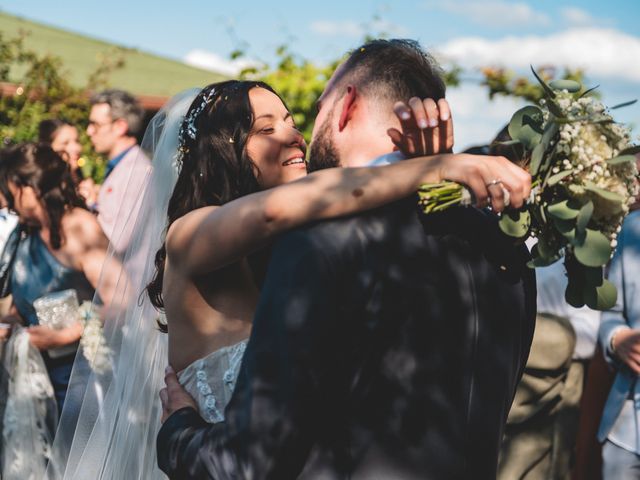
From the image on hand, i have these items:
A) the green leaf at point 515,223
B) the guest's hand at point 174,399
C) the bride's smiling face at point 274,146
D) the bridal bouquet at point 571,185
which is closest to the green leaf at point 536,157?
the bridal bouquet at point 571,185

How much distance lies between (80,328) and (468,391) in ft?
10.7

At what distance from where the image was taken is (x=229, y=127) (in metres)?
2.77

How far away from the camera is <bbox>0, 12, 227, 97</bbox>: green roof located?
1748cm

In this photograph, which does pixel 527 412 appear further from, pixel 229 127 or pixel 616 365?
pixel 229 127

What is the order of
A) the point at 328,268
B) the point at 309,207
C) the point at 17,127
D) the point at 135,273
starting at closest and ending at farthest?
the point at 328,268, the point at 309,207, the point at 135,273, the point at 17,127

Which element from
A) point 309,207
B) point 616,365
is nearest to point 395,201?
point 309,207

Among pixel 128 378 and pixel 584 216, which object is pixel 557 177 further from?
pixel 128 378

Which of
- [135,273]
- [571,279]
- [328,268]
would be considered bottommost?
[135,273]

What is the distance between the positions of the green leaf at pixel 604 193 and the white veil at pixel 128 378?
1.69 m

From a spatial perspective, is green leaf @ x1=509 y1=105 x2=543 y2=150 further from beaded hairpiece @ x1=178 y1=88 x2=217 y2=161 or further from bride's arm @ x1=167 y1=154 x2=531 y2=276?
beaded hairpiece @ x1=178 y1=88 x2=217 y2=161

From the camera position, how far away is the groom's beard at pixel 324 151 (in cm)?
221

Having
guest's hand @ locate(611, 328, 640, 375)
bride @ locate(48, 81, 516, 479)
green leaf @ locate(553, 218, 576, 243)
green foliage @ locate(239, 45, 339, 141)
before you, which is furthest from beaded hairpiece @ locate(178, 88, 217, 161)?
green foliage @ locate(239, 45, 339, 141)

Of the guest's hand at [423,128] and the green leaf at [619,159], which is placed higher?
the guest's hand at [423,128]

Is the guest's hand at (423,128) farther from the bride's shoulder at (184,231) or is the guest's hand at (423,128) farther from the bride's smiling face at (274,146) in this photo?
the bride's smiling face at (274,146)
